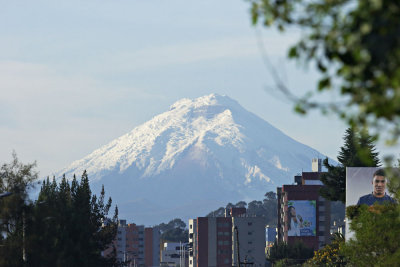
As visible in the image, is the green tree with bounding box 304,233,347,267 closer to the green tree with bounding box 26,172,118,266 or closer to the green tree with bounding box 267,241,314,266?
the green tree with bounding box 26,172,118,266

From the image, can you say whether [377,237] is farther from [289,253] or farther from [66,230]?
[289,253]

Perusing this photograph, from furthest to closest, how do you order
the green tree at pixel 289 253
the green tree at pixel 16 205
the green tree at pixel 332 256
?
the green tree at pixel 289 253, the green tree at pixel 332 256, the green tree at pixel 16 205

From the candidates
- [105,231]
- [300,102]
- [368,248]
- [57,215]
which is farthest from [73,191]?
[300,102]

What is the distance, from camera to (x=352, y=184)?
109m

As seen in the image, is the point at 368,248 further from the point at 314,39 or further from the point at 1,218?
the point at 314,39

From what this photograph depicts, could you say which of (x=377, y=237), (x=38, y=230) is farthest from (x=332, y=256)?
(x=38, y=230)

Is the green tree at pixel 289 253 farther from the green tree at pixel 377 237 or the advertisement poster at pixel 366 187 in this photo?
the green tree at pixel 377 237

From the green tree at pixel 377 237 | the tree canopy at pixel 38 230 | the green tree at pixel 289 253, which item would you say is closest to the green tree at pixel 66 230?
the tree canopy at pixel 38 230

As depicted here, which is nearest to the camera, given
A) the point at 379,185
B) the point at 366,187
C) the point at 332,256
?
the point at 379,185

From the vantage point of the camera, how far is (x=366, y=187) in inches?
4277

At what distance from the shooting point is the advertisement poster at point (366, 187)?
108m


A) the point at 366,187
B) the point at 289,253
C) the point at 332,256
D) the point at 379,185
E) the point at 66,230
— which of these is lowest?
the point at 332,256

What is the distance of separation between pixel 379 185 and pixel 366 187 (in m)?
1.37

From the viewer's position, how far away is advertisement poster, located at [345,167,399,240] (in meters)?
108
